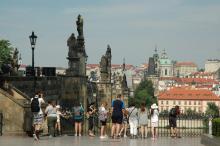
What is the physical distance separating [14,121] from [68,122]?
20.3ft

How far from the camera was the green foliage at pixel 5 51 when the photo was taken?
3938cm

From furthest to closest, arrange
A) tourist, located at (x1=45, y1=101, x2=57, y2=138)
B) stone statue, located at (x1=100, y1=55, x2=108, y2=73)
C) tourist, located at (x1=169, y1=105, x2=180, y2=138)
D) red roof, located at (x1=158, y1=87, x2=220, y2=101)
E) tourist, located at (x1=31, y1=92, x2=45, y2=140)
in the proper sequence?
red roof, located at (x1=158, y1=87, x2=220, y2=101)
stone statue, located at (x1=100, y1=55, x2=108, y2=73)
tourist, located at (x1=169, y1=105, x2=180, y2=138)
tourist, located at (x1=45, y1=101, x2=57, y2=138)
tourist, located at (x1=31, y1=92, x2=45, y2=140)

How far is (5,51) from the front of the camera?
40.5 m

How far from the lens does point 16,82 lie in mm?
31594

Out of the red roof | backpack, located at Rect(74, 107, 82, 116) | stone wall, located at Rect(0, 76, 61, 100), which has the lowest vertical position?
backpack, located at Rect(74, 107, 82, 116)

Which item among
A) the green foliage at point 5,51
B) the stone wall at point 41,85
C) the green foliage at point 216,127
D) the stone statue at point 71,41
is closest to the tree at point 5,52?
the green foliage at point 5,51

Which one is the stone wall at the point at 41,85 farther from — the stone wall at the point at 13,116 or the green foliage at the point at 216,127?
the green foliage at the point at 216,127

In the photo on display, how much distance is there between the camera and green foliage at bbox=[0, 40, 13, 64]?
1551 inches

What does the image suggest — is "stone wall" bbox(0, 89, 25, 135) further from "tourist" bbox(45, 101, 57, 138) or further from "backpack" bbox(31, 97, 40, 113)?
"backpack" bbox(31, 97, 40, 113)

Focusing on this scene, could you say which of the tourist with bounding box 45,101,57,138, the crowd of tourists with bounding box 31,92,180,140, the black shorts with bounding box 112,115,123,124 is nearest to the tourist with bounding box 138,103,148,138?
the crowd of tourists with bounding box 31,92,180,140

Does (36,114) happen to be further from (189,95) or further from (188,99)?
(189,95)

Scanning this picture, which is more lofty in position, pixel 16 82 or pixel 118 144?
pixel 16 82

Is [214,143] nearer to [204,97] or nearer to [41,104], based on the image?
[41,104]

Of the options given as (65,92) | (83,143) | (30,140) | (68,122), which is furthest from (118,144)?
(65,92)
